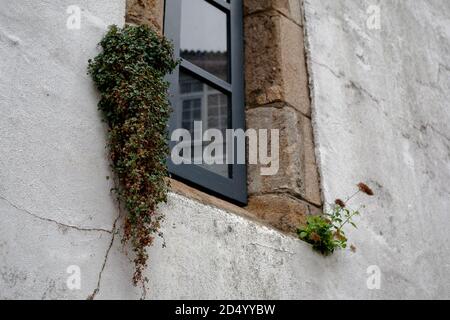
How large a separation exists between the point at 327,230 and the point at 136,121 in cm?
120

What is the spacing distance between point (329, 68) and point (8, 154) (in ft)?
6.92

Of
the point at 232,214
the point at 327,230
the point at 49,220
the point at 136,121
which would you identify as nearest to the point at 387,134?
the point at 327,230

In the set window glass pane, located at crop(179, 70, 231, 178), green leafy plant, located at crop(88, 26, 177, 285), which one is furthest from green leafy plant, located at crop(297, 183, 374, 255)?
window glass pane, located at crop(179, 70, 231, 178)

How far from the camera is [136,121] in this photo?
265cm

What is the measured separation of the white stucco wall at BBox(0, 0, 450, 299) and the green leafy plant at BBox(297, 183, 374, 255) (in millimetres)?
64

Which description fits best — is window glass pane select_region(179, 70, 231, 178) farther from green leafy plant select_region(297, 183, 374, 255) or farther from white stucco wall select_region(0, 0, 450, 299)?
green leafy plant select_region(297, 183, 374, 255)

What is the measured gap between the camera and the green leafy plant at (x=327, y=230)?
337 cm

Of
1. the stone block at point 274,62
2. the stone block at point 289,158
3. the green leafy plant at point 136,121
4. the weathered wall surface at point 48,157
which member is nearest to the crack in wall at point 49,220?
the weathered wall surface at point 48,157

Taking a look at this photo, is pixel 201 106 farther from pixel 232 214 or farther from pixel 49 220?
pixel 49 220

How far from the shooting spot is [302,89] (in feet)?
12.3

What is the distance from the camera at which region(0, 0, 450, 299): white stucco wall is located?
241cm

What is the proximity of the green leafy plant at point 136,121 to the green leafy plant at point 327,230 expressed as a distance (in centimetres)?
83

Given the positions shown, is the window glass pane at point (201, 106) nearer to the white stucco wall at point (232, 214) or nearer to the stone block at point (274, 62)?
the white stucco wall at point (232, 214)
